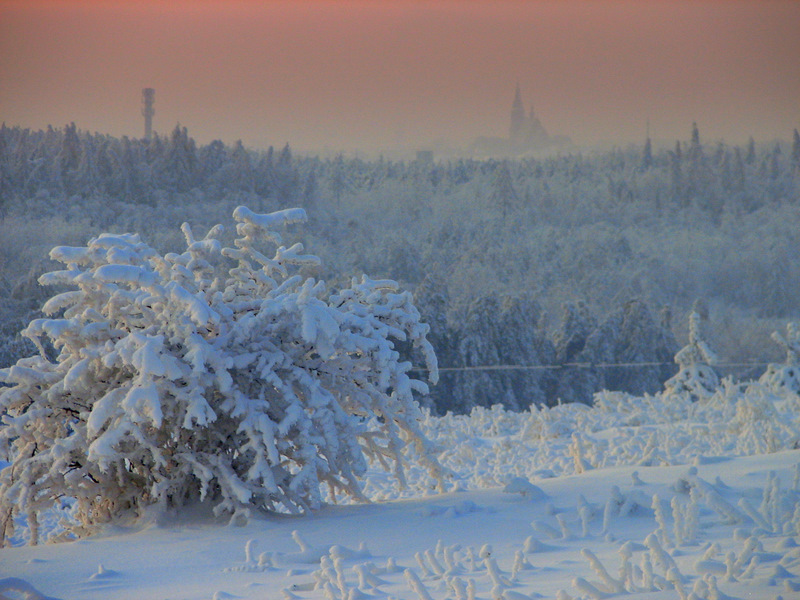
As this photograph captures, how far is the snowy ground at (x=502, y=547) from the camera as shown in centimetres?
218

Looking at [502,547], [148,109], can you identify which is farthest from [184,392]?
[148,109]

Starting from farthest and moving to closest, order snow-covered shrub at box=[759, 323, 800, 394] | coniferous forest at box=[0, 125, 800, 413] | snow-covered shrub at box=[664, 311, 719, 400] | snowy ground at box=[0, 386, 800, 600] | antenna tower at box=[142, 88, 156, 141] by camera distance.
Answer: antenna tower at box=[142, 88, 156, 141]
coniferous forest at box=[0, 125, 800, 413]
snow-covered shrub at box=[664, 311, 719, 400]
snow-covered shrub at box=[759, 323, 800, 394]
snowy ground at box=[0, 386, 800, 600]

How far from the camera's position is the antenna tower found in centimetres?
1885

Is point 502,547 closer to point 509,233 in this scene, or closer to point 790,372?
point 790,372

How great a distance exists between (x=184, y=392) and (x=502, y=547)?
150cm

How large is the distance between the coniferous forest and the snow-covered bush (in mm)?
8921

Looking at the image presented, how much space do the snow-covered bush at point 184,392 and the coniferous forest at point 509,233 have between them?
Result: 8.92 m

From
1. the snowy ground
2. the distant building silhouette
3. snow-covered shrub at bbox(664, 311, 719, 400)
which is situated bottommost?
snow-covered shrub at bbox(664, 311, 719, 400)

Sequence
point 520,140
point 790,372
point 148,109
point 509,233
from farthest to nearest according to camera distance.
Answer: point 520,140, point 509,233, point 148,109, point 790,372

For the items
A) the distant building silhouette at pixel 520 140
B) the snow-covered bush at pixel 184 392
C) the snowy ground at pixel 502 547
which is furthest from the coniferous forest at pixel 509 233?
the snowy ground at pixel 502 547

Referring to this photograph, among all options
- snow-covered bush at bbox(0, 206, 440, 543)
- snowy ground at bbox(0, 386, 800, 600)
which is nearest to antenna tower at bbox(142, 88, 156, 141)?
snow-covered bush at bbox(0, 206, 440, 543)

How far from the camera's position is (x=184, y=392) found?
344 centimetres

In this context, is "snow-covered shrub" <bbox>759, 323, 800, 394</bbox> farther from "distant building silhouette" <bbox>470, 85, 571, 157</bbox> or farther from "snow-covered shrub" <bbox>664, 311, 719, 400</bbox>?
"distant building silhouette" <bbox>470, 85, 571, 157</bbox>

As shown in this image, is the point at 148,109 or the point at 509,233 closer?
the point at 148,109
